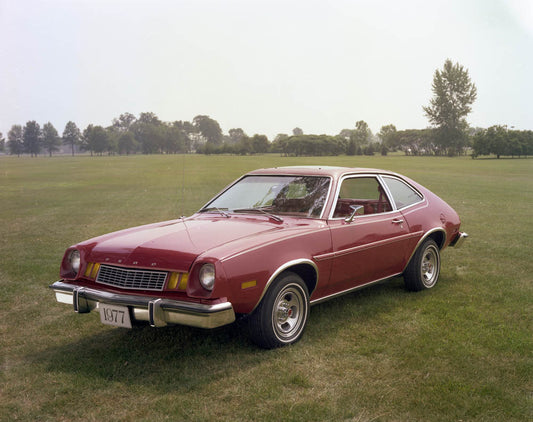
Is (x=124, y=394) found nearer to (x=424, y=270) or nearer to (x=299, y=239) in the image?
(x=299, y=239)

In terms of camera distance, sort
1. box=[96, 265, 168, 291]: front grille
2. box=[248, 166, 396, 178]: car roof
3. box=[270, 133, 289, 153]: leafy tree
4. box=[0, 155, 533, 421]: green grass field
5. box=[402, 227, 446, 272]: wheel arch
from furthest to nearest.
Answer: box=[270, 133, 289, 153]: leafy tree < box=[402, 227, 446, 272]: wheel arch < box=[248, 166, 396, 178]: car roof < box=[96, 265, 168, 291]: front grille < box=[0, 155, 533, 421]: green grass field

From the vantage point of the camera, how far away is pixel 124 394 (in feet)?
12.8

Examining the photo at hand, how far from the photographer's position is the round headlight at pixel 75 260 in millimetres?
4898

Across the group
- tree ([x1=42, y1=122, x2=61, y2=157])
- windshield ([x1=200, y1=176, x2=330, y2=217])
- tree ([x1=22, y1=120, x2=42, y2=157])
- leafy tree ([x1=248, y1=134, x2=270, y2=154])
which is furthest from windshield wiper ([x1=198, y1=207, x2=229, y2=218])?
tree ([x1=42, y1=122, x2=61, y2=157])

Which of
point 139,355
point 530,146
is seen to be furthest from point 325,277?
point 530,146

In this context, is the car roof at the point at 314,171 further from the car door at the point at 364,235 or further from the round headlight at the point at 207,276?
the round headlight at the point at 207,276

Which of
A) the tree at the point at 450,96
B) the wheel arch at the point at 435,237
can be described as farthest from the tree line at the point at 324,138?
the wheel arch at the point at 435,237

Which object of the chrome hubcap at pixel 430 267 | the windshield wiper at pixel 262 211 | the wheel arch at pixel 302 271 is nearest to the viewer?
the wheel arch at pixel 302 271

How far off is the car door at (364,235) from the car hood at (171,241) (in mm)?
703

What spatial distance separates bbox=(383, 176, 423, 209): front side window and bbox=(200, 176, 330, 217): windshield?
44.9 inches

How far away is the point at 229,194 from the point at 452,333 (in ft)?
8.62

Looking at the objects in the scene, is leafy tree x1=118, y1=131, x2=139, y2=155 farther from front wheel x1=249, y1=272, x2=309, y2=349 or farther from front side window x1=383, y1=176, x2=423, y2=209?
front wheel x1=249, y1=272, x2=309, y2=349

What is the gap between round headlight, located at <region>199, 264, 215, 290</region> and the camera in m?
4.15

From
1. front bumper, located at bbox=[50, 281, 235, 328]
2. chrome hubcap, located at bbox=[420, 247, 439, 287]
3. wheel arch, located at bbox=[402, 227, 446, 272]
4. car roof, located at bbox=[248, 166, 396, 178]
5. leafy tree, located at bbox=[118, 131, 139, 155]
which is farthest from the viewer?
leafy tree, located at bbox=[118, 131, 139, 155]
